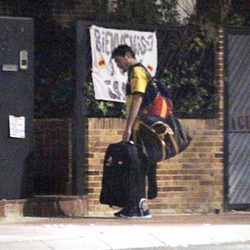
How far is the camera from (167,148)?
14094 millimetres

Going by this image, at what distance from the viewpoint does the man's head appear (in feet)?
44.8

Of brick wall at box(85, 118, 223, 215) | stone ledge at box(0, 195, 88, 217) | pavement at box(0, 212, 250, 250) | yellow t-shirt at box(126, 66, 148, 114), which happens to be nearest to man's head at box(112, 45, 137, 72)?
yellow t-shirt at box(126, 66, 148, 114)

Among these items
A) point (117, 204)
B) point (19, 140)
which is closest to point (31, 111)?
point (19, 140)

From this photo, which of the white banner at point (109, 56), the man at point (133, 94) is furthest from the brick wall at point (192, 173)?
the man at point (133, 94)

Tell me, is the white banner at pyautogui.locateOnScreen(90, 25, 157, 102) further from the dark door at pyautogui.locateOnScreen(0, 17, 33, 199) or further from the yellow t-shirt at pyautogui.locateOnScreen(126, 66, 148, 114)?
the dark door at pyautogui.locateOnScreen(0, 17, 33, 199)

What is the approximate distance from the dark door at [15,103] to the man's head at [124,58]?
1070mm

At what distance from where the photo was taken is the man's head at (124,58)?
13.6 metres

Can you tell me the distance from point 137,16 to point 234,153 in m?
2.28

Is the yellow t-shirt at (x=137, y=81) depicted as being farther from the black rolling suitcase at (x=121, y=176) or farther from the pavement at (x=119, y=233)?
the pavement at (x=119, y=233)

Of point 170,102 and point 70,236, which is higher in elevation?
point 170,102

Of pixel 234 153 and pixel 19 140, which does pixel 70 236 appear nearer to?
pixel 19 140

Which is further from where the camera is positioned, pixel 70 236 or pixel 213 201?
pixel 213 201

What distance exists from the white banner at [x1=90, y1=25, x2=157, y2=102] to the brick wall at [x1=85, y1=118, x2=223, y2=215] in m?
0.38

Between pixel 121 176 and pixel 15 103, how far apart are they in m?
1.56
